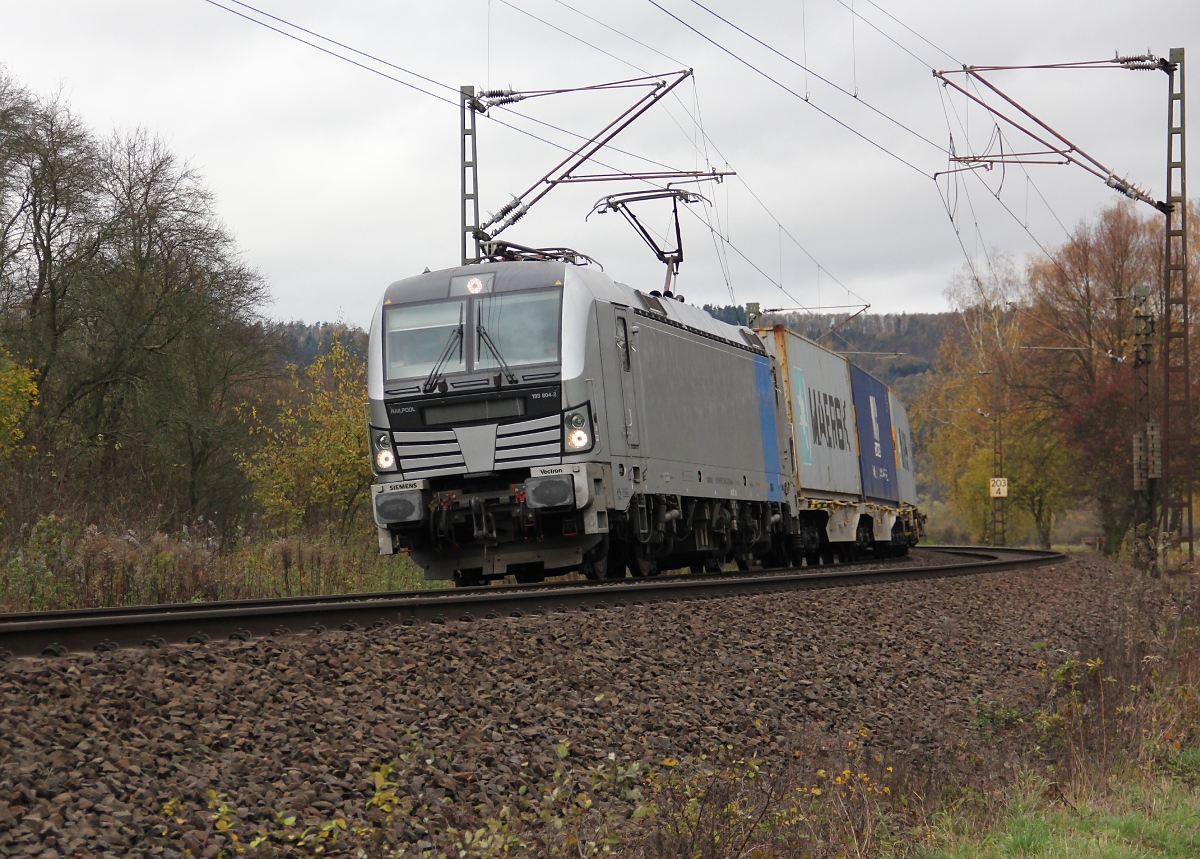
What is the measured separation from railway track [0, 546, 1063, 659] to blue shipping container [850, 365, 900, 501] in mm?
11122

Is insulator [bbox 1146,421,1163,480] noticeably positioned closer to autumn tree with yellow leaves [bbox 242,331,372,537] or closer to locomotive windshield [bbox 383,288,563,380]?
autumn tree with yellow leaves [bbox 242,331,372,537]

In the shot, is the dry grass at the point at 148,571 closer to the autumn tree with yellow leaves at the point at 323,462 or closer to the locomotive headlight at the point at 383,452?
the locomotive headlight at the point at 383,452

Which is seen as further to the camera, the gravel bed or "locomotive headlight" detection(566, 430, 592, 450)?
"locomotive headlight" detection(566, 430, 592, 450)

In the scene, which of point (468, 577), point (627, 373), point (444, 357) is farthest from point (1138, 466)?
point (444, 357)

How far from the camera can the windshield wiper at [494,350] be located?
43.9 ft

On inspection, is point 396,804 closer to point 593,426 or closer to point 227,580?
point 593,426

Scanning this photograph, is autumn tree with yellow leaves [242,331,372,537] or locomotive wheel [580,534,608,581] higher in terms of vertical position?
autumn tree with yellow leaves [242,331,372,537]

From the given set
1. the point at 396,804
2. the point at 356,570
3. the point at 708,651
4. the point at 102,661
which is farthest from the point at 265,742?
the point at 356,570

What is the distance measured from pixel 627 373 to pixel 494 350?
166cm

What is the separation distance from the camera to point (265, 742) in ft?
18.3

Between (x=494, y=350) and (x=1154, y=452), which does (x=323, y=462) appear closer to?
(x=494, y=350)

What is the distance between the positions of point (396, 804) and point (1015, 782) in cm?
428

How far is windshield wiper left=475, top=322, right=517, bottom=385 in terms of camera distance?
13.4m

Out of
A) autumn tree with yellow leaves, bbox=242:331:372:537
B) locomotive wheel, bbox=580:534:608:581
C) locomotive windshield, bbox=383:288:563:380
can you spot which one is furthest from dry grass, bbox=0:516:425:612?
autumn tree with yellow leaves, bbox=242:331:372:537
